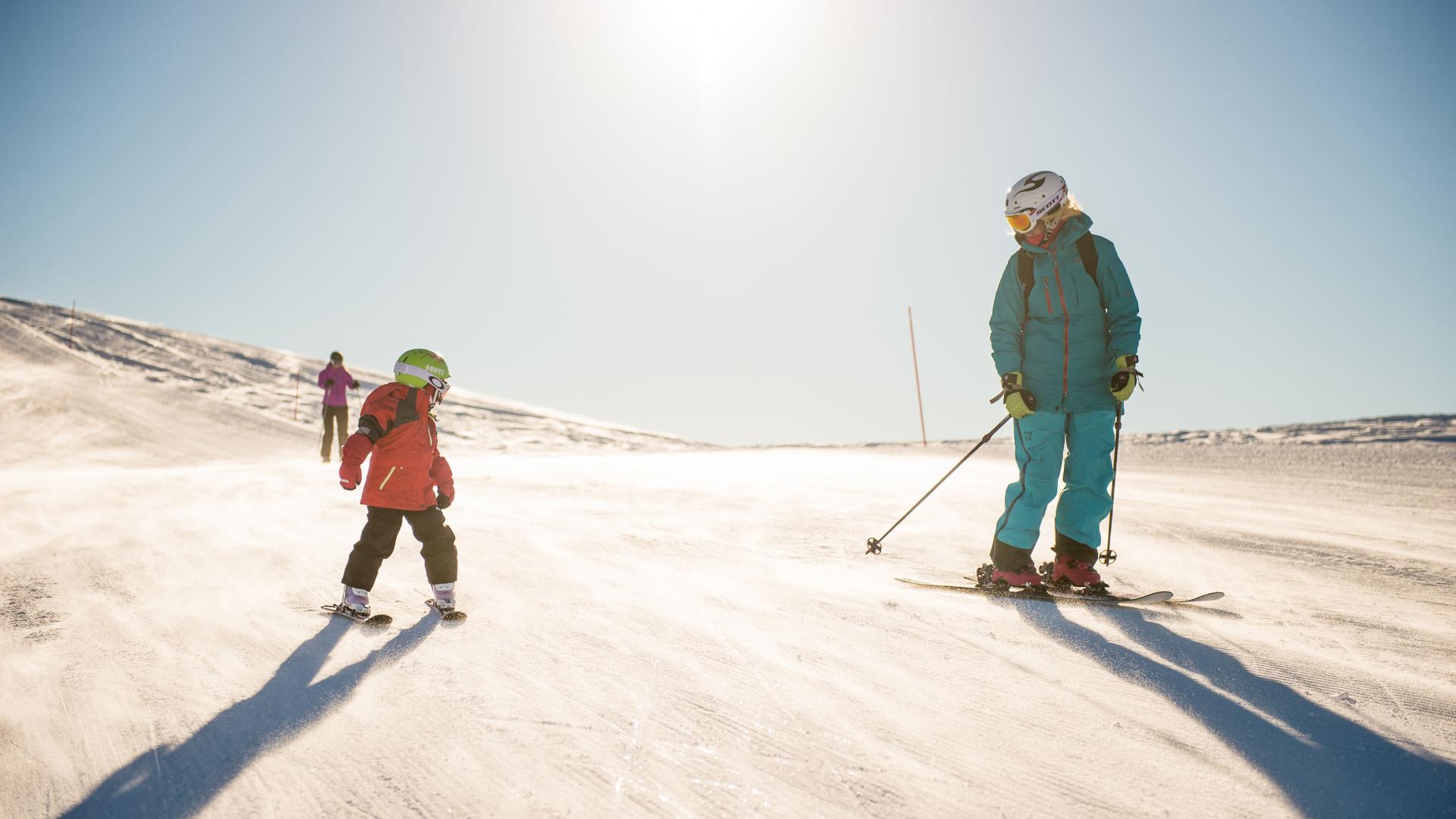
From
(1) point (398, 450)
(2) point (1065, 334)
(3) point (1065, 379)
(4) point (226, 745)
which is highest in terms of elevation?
→ (2) point (1065, 334)

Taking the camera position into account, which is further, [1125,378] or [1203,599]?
[1125,378]

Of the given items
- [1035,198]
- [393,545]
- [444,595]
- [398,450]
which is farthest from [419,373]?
[1035,198]

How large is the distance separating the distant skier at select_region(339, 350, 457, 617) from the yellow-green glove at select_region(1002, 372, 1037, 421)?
9.46 ft

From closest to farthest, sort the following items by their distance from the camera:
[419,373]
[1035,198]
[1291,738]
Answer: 1. [1291,738]
2. [419,373]
3. [1035,198]

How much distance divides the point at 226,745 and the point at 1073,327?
156 inches

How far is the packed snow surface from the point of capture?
1.94 meters

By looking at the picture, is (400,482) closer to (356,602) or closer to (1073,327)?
(356,602)

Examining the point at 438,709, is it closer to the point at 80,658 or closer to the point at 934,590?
the point at 80,658

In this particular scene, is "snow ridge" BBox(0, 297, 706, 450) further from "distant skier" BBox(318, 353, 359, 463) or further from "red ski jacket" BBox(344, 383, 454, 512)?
"red ski jacket" BBox(344, 383, 454, 512)

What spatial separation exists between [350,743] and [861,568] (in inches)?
115

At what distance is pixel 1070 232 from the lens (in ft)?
13.4

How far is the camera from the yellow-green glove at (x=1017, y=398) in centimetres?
400

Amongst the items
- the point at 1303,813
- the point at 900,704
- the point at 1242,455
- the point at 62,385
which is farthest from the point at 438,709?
the point at 62,385

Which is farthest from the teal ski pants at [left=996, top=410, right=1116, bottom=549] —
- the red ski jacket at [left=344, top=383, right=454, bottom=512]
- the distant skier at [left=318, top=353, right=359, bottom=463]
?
the distant skier at [left=318, top=353, right=359, bottom=463]
